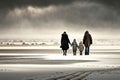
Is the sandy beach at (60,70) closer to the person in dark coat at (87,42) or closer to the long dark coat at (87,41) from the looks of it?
the person in dark coat at (87,42)

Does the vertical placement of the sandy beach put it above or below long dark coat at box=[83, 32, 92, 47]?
below

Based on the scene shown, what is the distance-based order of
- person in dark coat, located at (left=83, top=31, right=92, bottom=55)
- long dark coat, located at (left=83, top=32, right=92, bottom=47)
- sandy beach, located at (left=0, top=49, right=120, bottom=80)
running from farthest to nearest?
1. long dark coat, located at (left=83, top=32, right=92, bottom=47)
2. person in dark coat, located at (left=83, top=31, right=92, bottom=55)
3. sandy beach, located at (left=0, top=49, right=120, bottom=80)

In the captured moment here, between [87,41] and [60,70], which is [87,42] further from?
[60,70]

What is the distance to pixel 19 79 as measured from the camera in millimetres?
16500

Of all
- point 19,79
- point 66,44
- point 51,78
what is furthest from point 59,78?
point 66,44

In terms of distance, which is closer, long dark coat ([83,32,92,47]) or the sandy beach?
the sandy beach

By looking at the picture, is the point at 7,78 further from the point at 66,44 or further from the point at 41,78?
the point at 66,44

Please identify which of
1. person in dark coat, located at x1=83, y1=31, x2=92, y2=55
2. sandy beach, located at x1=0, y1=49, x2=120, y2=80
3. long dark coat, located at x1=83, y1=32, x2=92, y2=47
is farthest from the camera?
long dark coat, located at x1=83, y1=32, x2=92, y2=47

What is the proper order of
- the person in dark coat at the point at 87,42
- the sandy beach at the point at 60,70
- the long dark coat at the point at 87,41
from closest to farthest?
the sandy beach at the point at 60,70, the person in dark coat at the point at 87,42, the long dark coat at the point at 87,41

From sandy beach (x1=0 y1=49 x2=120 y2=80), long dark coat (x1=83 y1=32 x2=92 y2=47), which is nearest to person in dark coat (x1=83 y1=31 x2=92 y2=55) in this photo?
long dark coat (x1=83 y1=32 x2=92 y2=47)

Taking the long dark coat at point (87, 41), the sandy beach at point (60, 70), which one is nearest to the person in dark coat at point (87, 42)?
the long dark coat at point (87, 41)

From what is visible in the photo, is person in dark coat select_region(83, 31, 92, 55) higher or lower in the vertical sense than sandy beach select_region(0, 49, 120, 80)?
higher

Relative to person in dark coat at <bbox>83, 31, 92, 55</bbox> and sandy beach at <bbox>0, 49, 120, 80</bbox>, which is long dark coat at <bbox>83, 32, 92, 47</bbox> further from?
sandy beach at <bbox>0, 49, 120, 80</bbox>

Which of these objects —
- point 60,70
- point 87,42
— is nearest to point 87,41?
point 87,42
